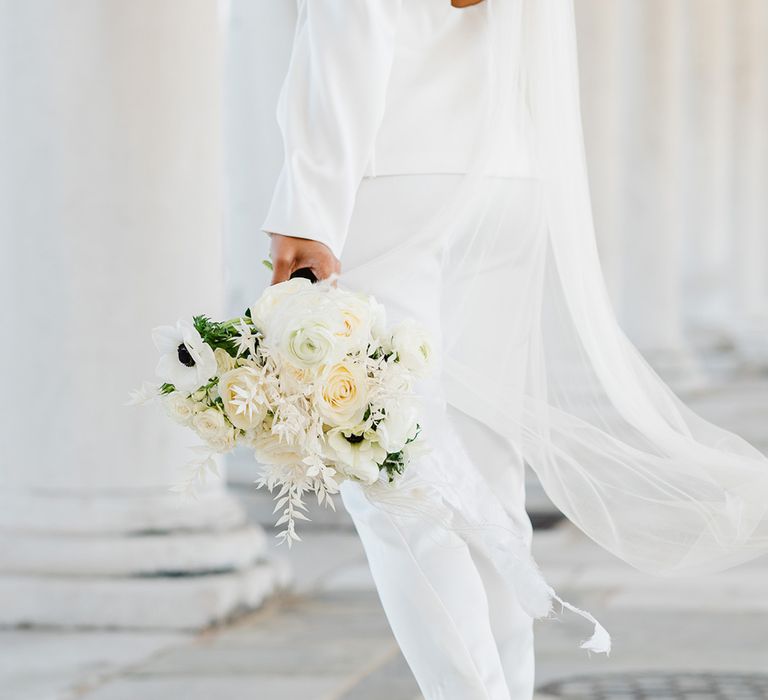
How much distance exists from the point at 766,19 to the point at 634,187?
10.4 m

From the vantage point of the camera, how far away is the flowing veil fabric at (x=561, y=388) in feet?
12.9

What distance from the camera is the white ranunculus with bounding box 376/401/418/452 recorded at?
3307mm

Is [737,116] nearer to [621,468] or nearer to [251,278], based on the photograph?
[251,278]

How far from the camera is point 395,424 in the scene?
10.9 ft

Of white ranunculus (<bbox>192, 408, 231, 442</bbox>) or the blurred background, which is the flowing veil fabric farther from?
the blurred background

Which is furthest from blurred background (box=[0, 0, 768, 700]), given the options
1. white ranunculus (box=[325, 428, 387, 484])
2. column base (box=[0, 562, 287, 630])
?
white ranunculus (box=[325, 428, 387, 484])

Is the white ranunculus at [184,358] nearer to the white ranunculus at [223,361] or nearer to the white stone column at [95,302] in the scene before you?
the white ranunculus at [223,361]

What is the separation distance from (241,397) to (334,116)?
79 cm

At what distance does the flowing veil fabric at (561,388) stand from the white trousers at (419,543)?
0.20ft

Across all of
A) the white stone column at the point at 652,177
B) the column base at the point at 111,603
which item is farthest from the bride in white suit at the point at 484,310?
the white stone column at the point at 652,177

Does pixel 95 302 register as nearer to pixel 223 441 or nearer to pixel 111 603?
pixel 111 603

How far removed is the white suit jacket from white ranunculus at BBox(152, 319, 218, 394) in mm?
411

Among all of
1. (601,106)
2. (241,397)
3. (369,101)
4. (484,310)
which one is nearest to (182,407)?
(241,397)

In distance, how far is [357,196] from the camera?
3850 millimetres
